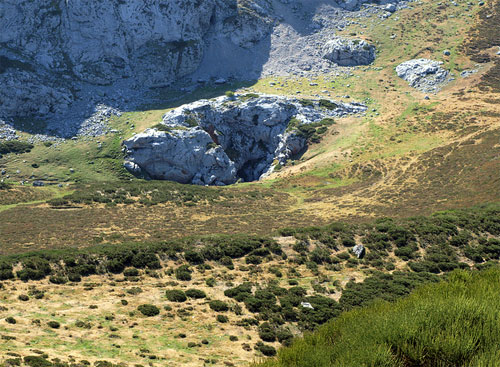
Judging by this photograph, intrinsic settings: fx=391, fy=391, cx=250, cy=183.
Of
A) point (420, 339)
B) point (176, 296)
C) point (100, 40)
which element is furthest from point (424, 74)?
point (420, 339)

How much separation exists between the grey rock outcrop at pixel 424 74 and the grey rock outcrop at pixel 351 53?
9990 millimetres

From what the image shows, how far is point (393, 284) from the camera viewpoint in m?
30.0

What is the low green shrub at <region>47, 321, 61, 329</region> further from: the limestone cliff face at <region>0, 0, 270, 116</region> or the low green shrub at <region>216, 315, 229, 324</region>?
the limestone cliff face at <region>0, 0, 270, 116</region>

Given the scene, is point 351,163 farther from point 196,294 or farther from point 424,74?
point 196,294

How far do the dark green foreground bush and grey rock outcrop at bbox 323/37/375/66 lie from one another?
103164 millimetres

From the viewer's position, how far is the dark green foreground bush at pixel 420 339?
10391mm

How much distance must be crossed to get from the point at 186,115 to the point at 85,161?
23.3 metres

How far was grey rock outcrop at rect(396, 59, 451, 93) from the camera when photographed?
94.7 metres

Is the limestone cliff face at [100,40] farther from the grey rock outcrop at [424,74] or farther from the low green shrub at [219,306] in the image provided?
the low green shrub at [219,306]

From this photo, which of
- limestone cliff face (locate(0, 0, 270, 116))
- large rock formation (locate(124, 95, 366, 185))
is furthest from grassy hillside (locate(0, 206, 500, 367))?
limestone cliff face (locate(0, 0, 270, 116))

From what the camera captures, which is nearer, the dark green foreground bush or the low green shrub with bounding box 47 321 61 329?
the dark green foreground bush

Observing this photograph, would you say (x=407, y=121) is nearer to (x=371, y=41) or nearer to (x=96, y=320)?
(x=371, y=41)

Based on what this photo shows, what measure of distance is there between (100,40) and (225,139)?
4447 cm

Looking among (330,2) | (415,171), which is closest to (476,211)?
(415,171)
